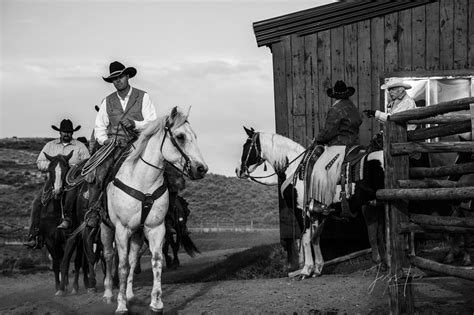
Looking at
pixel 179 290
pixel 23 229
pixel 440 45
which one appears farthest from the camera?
pixel 23 229

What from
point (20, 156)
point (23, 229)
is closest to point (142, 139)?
point (23, 229)

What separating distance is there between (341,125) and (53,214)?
5668 mm

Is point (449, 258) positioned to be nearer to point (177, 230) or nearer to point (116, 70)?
point (177, 230)

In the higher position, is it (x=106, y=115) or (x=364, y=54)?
(x=364, y=54)

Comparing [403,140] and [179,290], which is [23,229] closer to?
[179,290]

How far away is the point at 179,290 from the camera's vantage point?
13.3 m

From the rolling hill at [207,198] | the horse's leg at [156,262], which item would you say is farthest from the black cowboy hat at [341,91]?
the rolling hill at [207,198]

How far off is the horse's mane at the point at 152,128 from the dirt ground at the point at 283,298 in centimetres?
228

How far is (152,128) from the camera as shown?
11125mm

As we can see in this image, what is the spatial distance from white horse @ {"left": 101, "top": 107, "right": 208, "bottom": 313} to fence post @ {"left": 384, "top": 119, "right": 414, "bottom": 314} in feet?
8.40

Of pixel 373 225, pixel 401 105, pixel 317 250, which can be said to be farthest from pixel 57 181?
pixel 401 105

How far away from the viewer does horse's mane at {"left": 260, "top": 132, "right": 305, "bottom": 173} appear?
14.9m

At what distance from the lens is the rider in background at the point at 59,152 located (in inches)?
A: 615

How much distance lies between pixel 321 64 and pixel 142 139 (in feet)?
19.4
